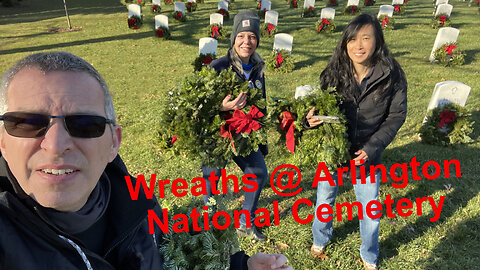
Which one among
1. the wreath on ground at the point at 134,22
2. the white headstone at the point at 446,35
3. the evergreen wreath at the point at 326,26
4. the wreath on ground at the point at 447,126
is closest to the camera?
the wreath on ground at the point at 447,126

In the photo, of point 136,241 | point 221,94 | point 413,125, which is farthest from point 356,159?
point 413,125

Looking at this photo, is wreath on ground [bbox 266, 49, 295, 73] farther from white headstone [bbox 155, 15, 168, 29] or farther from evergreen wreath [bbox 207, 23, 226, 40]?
white headstone [bbox 155, 15, 168, 29]

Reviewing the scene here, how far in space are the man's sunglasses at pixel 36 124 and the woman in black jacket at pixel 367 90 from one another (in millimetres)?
2092

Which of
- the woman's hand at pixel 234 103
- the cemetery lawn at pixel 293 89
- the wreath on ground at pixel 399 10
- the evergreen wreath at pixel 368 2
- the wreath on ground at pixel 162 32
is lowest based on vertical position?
the cemetery lawn at pixel 293 89

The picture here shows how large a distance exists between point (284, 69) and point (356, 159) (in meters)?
7.91

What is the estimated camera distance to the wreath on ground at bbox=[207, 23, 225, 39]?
1334 centimetres

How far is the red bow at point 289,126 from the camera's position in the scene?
2846mm

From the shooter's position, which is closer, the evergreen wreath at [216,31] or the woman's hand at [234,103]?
the woman's hand at [234,103]

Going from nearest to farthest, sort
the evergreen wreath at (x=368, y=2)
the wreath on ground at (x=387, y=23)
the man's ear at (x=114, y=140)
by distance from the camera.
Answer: the man's ear at (x=114, y=140) → the wreath on ground at (x=387, y=23) → the evergreen wreath at (x=368, y=2)

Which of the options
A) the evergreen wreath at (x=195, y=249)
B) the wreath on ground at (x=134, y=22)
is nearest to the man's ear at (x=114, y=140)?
the evergreen wreath at (x=195, y=249)

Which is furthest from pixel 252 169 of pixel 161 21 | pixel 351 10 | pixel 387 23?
pixel 351 10

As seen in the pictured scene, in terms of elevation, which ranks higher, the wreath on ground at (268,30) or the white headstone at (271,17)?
the white headstone at (271,17)

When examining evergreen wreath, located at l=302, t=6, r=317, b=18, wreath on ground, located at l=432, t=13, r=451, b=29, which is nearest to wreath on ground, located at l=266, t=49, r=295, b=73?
evergreen wreath, located at l=302, t=6, r=317, b=18

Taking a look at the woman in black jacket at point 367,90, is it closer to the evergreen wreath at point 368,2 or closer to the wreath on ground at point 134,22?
the wreath on ground at point 134,22
